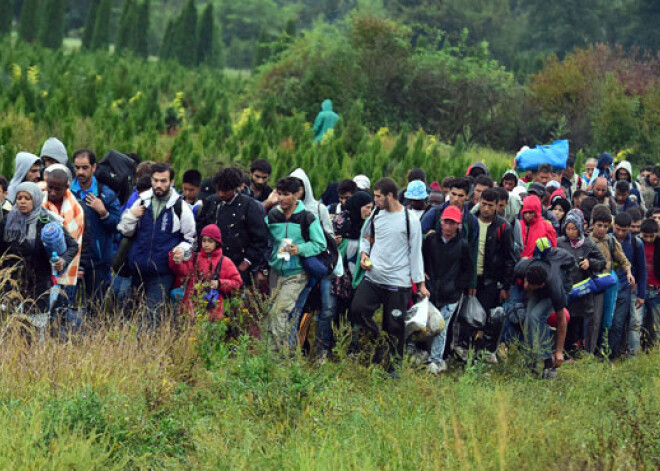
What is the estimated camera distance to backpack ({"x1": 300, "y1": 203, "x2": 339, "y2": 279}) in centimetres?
885

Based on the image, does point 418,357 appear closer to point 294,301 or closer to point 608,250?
point 294,301

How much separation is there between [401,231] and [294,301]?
44.7 inches

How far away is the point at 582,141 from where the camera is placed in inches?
1182

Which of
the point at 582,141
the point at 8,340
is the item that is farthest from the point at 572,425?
the point at 582,141

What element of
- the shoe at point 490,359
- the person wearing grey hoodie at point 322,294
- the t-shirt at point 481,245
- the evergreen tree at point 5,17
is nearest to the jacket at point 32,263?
the person wearing grey hoodie at point 322,294

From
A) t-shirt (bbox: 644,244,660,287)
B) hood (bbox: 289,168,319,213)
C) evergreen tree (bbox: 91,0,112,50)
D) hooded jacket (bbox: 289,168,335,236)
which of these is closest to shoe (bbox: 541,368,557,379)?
t-shirt (bbox: 644,244,660,287)

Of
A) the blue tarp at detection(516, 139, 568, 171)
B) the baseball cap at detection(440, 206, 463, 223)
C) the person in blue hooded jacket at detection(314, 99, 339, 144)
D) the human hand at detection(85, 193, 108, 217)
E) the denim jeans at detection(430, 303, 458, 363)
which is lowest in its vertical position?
the denim jeans at detection(430, 303, 458, 363)

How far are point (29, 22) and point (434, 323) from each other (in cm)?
3654

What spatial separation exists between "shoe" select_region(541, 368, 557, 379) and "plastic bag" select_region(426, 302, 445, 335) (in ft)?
3.52

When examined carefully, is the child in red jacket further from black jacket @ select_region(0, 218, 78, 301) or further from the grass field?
black jacket @ select_region(0, 218, 78, 301)

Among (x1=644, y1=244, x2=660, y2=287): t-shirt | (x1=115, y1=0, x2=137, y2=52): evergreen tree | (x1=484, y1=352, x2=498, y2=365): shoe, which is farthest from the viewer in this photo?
(x1=115, y1=0, x2=137, y2=52): evergreen tree

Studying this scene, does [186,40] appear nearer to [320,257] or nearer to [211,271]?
[320,257]

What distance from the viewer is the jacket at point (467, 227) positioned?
9.48m

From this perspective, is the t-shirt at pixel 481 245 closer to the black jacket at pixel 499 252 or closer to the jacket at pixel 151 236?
the black jacket at pixel 499 252
